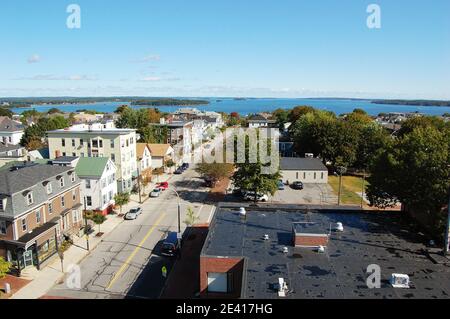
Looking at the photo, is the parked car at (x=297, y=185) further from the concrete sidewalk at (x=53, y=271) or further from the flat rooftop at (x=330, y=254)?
the concrete sidewalk at (x=53, y=271)

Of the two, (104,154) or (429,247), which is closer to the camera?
(429,247)

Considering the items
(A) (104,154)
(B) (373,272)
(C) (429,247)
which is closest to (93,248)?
(A) (104,154)

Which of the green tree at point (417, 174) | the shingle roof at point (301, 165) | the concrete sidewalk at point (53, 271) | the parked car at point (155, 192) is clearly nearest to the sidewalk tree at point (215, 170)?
the parked car at point (155, 192)

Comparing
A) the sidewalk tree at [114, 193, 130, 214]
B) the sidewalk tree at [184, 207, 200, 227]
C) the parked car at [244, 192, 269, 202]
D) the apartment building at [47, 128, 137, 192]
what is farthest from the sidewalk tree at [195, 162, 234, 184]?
the sidewalk tree at [114, 193, 130, 214]

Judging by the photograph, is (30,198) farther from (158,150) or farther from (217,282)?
(158,150)

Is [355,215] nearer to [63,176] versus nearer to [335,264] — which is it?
[335,264]

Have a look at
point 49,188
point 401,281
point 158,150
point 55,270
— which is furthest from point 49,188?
point 158,150
